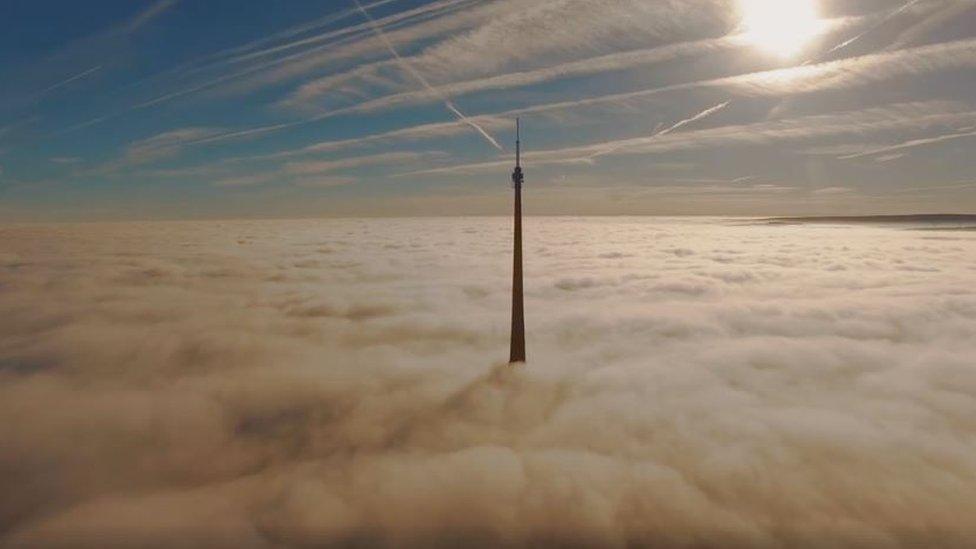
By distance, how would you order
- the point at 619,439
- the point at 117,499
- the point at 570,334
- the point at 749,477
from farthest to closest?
1. the point at 570,334
2. the point at 619,439
3. the point at 749,477
4. the point at 117,499

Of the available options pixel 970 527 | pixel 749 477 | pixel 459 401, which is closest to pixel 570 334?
pixel 459 401

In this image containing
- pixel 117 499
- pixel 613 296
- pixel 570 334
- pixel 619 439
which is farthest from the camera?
pixel 613 296

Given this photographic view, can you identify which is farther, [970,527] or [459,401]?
[459,401]

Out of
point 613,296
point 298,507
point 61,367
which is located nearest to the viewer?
point 298,507

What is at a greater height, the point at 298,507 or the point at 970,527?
the point at 298,507

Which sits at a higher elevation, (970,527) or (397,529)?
(397,529)

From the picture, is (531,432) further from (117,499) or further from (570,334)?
(570,334)

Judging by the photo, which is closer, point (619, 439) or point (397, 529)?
point (397, 529)

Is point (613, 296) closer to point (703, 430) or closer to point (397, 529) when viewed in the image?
point (703, 430)

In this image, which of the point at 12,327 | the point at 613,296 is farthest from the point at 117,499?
the point at 613,296
